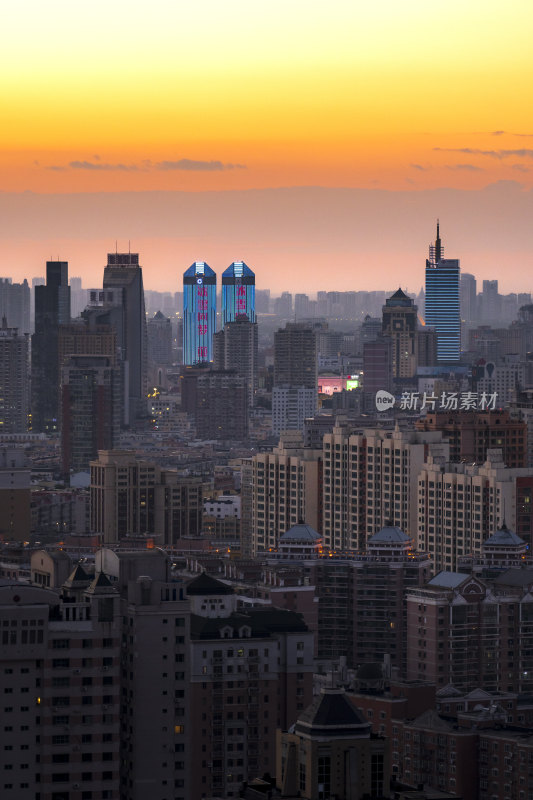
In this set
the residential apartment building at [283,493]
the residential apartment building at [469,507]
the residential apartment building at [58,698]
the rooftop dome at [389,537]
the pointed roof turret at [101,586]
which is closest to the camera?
the residential apartment building at [58,698]

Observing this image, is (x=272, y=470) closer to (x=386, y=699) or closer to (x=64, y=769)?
(x=386, y=699)

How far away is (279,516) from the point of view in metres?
104

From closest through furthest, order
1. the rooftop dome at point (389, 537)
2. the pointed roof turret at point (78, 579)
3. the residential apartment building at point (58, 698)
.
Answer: the residential apartment building at point (58, 698) < the pointed roof turret at point (78, 579) < the rooftop dome at point (389, 537)

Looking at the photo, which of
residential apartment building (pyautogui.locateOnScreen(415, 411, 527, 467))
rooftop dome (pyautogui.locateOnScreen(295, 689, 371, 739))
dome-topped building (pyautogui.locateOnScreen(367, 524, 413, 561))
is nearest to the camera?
rooftop dome (pyautogui.locateOnScreen(295, 689, 371, 739))

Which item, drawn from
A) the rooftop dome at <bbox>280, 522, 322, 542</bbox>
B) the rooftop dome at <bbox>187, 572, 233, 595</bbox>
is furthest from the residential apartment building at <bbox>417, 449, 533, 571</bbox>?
the rooftop dome at <bbox>187, 572, 233, 595</bbox>

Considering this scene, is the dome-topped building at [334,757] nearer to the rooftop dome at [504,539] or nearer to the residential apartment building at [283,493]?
the rooftop dome at [504,539]

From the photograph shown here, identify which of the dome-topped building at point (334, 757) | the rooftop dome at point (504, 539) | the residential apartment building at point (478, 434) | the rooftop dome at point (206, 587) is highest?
the residential apartment building at point (478, 434)

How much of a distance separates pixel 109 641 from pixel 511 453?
168 feet

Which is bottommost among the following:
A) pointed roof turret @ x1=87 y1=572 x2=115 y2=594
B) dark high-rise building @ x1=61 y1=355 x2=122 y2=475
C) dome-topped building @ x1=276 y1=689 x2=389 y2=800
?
dome-topped building @ x1=276 y1=689 x2=389 y2=800

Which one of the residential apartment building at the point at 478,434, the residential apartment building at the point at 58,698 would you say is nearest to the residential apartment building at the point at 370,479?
the residential apartment building at the point at 478,434

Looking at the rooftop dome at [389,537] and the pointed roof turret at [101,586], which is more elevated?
the rooftop dome at [389,537]

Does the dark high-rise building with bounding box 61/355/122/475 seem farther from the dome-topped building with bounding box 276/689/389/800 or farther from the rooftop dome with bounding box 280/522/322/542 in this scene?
the dome-topped building with bounding box 276/689/389/800

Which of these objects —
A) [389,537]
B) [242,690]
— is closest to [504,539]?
[389,537]

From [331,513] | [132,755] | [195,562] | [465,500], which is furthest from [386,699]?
[331,513]
